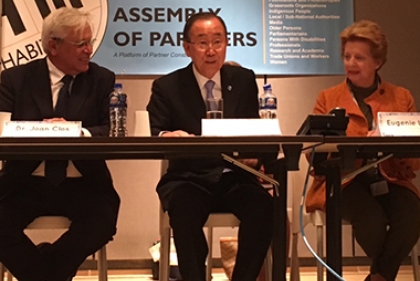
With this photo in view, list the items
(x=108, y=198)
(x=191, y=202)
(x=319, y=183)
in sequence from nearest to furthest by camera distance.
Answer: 1. (x=191, y=202)
2. (x=108, y=198)
3. (x=319, y=183)

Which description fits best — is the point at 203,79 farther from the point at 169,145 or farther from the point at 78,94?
the point at 169,145

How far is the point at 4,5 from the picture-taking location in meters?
3.91

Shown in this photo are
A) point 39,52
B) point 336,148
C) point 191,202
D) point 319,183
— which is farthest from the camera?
point 39,52

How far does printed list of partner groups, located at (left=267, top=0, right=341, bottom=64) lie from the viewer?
3.96 m

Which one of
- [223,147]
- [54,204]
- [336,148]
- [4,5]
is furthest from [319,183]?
[4,5]

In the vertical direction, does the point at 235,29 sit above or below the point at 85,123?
above

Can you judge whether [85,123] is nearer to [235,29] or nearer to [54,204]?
[54,204]

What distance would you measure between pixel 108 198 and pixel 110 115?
327mm

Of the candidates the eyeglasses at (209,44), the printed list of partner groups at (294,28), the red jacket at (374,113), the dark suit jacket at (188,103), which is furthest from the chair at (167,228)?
the printed list of partner groups at (294,28)

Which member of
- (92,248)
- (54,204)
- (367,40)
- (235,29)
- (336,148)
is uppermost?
(235,29)

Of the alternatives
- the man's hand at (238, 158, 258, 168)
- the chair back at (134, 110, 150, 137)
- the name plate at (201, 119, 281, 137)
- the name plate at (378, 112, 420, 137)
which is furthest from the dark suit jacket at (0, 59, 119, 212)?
the name plate at (378, 112, 420, 137)

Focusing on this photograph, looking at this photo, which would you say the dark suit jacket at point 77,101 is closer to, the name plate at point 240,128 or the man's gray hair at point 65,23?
the man's gray hair at point 65,23

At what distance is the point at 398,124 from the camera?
1.89 m

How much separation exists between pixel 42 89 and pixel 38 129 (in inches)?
24.5
